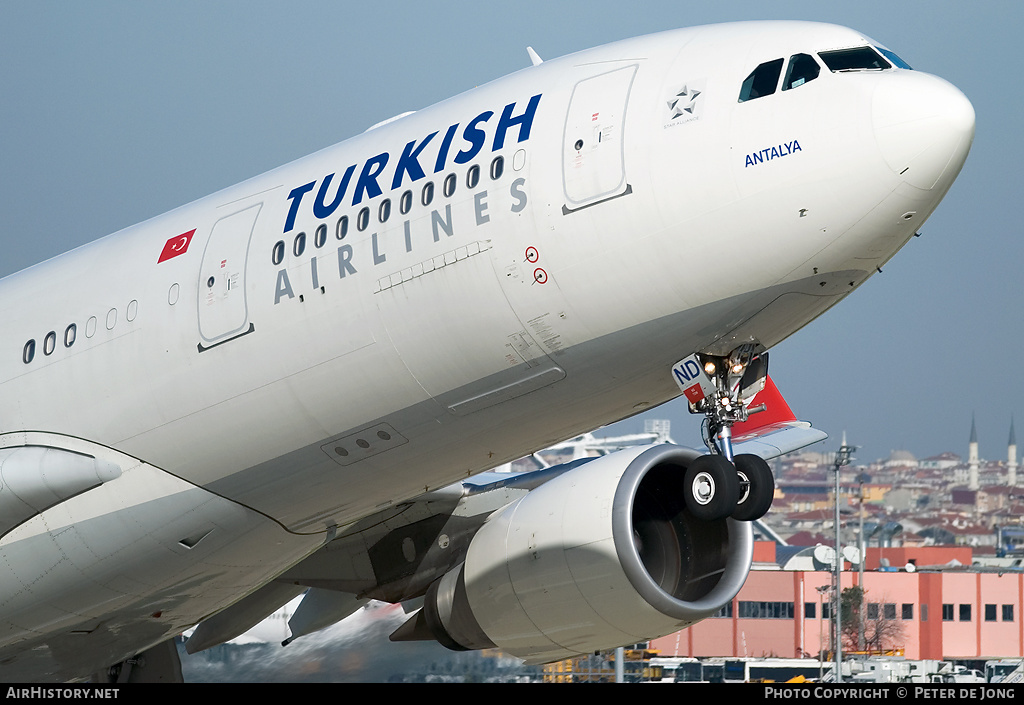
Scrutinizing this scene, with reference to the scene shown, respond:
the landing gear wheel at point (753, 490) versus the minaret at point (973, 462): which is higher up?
the minaret at point (973, 462)

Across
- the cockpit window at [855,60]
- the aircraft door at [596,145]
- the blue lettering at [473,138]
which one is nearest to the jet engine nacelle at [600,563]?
the aircraft door at [596,145]

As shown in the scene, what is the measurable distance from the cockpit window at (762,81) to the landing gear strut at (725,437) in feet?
5.38

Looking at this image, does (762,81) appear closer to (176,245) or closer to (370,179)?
(370,179)

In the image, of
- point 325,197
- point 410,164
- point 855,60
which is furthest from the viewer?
point 325,197

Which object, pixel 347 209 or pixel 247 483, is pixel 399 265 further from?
pixel 247 483

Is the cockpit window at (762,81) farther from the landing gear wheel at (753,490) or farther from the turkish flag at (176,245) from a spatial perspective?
the turkish flag at (176,245)

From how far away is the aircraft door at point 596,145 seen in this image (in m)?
8.41

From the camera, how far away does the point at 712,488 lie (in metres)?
8.59

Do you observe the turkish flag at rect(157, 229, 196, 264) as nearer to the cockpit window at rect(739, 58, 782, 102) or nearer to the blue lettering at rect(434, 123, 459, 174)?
the blue lettering at rect(434, 123, 459, 174)

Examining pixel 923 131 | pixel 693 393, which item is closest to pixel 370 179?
pixel 693 393

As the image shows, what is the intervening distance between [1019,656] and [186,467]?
39.8 meters

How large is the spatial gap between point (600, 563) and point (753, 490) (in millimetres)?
2166

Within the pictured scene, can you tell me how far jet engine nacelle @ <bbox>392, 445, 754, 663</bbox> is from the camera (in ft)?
33.8

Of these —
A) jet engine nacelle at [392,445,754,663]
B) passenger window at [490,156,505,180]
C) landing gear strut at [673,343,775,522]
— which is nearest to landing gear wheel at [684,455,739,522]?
landing gear strut at [673,343,775,522]
